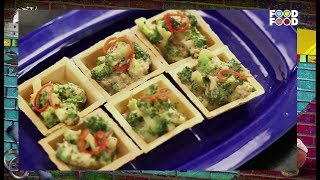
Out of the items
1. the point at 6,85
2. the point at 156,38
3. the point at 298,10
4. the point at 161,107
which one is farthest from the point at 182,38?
the point at 6,85

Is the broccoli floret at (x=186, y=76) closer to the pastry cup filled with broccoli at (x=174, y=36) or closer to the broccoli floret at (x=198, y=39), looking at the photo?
the pastry cup filled with broccoli at (x=174, y=36)

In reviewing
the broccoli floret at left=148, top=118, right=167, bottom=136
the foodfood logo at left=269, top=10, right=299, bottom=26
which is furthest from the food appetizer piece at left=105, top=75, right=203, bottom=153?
the foodfood logo at left=269, top=10, right=299, bottom=26

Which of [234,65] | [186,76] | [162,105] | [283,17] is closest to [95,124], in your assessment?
[162,105]

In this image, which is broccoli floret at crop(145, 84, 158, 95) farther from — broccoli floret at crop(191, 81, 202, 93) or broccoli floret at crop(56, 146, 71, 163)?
broccoli floret at crop(56, 146, 71, 163)

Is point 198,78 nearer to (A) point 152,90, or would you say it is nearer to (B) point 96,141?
(A) point 152,90

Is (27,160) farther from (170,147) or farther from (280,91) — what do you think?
(280,91)

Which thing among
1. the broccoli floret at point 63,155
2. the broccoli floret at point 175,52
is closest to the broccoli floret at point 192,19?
the broccoli floret at point 175,52

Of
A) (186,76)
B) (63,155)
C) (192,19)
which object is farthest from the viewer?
(192,19)
